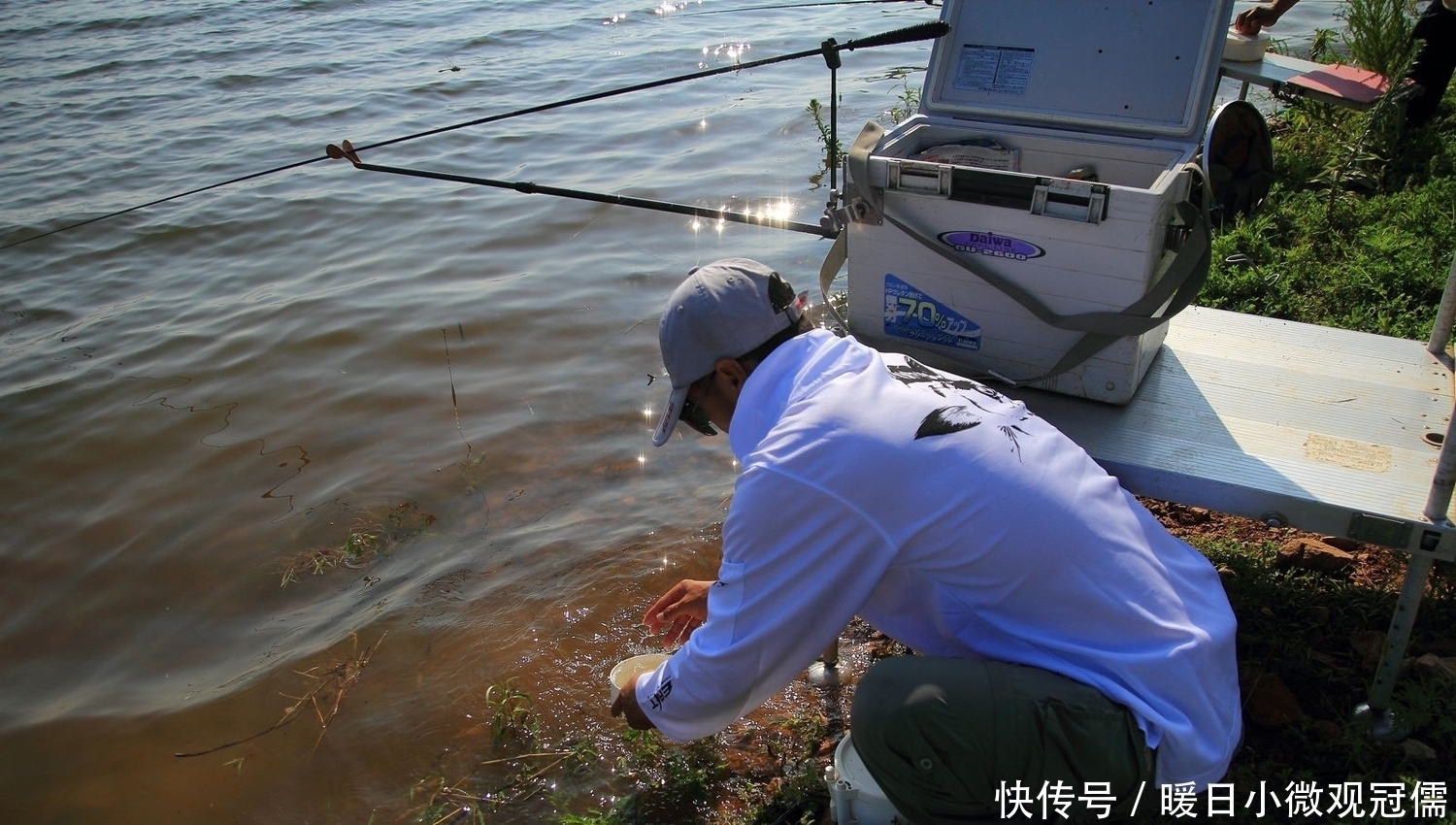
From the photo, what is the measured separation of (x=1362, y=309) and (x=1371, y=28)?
12.1 ft

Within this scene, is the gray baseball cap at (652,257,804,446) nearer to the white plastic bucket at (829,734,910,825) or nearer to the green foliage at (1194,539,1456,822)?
the white plastic bucket at (829,734,910,825)

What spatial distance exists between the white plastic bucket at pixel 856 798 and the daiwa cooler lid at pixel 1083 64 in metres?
2.04

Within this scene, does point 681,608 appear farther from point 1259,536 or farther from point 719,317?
point 1259,536

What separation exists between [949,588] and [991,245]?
113cm

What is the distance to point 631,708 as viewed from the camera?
2318 millimetres

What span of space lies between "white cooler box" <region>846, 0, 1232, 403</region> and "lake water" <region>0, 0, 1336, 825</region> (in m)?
1.52

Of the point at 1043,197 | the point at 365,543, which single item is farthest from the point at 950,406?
the point at 365,543

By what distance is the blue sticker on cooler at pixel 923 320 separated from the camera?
9.52 feet

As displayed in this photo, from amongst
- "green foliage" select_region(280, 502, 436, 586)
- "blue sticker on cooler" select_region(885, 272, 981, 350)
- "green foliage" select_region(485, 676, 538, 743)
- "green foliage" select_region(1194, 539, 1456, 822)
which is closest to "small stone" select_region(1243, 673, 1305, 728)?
"green foliage" select_region(1194, 539, 1456, 822)

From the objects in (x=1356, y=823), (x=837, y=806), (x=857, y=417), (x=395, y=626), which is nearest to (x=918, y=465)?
(x=857, y=417)

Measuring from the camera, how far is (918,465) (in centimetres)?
186

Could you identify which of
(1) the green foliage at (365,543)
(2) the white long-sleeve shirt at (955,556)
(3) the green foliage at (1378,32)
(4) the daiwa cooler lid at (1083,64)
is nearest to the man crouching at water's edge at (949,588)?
(2) the white long-sleeve shirt at (955,556)

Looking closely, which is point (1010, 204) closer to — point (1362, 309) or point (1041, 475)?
point (1041, 475)

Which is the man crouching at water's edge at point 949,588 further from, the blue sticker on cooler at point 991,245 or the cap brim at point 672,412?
the blue sticker on cooler at point 991,245
